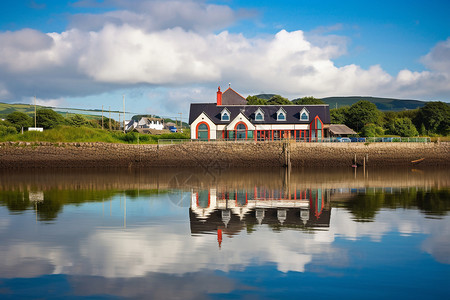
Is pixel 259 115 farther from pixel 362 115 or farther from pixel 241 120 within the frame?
pixel 362 115

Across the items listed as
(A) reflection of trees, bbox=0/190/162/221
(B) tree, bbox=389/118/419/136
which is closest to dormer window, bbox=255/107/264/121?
(B) tree, bbox=389/118/419/136

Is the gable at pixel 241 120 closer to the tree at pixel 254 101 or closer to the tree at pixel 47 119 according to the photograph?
the tree at pixel 254 101

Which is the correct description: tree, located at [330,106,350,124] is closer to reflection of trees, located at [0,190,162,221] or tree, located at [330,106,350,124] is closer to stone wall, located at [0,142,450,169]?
stone wall, located at [0,142,450,169]

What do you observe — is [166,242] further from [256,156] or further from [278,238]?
[256,156]

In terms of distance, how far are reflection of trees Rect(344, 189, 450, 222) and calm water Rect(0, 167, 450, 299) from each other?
58 millimetres

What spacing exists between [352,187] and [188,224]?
51.0 ft

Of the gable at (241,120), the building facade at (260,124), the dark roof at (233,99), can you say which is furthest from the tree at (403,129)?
the gable at (241,120)

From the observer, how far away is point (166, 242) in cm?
1330

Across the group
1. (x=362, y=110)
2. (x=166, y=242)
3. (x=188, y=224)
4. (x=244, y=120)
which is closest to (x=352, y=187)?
(x=188, y=224)

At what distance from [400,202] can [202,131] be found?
106ft

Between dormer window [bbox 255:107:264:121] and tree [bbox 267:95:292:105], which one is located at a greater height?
tree [bbox 267:95:292:105]

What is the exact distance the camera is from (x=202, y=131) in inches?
2005

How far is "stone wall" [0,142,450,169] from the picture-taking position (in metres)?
45.7

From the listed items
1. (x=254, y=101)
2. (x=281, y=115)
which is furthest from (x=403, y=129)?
(x=254, y=101)
